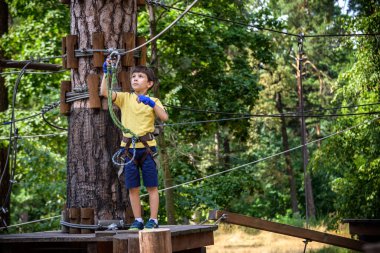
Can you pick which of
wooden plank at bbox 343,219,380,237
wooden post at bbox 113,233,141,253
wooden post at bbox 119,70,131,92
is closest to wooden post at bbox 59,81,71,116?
wooden post at bbox 119,70,131,92

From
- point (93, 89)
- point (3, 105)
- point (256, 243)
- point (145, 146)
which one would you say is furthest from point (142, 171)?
point (256, 243)

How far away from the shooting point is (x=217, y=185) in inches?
638

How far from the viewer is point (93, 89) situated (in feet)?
19.6

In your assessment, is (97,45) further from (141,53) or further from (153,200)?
(153,200)

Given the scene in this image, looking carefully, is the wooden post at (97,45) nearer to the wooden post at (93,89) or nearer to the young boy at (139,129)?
the wooden post at (93,89)

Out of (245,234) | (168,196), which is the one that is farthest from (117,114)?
(245,234)

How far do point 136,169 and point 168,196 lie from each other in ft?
28.5

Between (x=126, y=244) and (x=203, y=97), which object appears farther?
(x=203, y=97)

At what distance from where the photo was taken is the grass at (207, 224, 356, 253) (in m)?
16.3

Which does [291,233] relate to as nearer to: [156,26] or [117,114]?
[117,114]

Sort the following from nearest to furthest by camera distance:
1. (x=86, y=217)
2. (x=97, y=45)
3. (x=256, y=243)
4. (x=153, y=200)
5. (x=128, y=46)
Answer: (x=153, y=200)
(x=86, y=217)
(x=97, y=45)
(x=128, y=46)
(x=256, y=243)

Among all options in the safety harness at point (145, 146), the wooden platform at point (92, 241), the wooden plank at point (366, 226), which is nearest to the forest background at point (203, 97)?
the wooden plank at point (366, 226)

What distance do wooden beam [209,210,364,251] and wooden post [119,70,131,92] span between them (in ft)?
7.97

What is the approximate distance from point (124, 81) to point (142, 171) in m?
0.84
